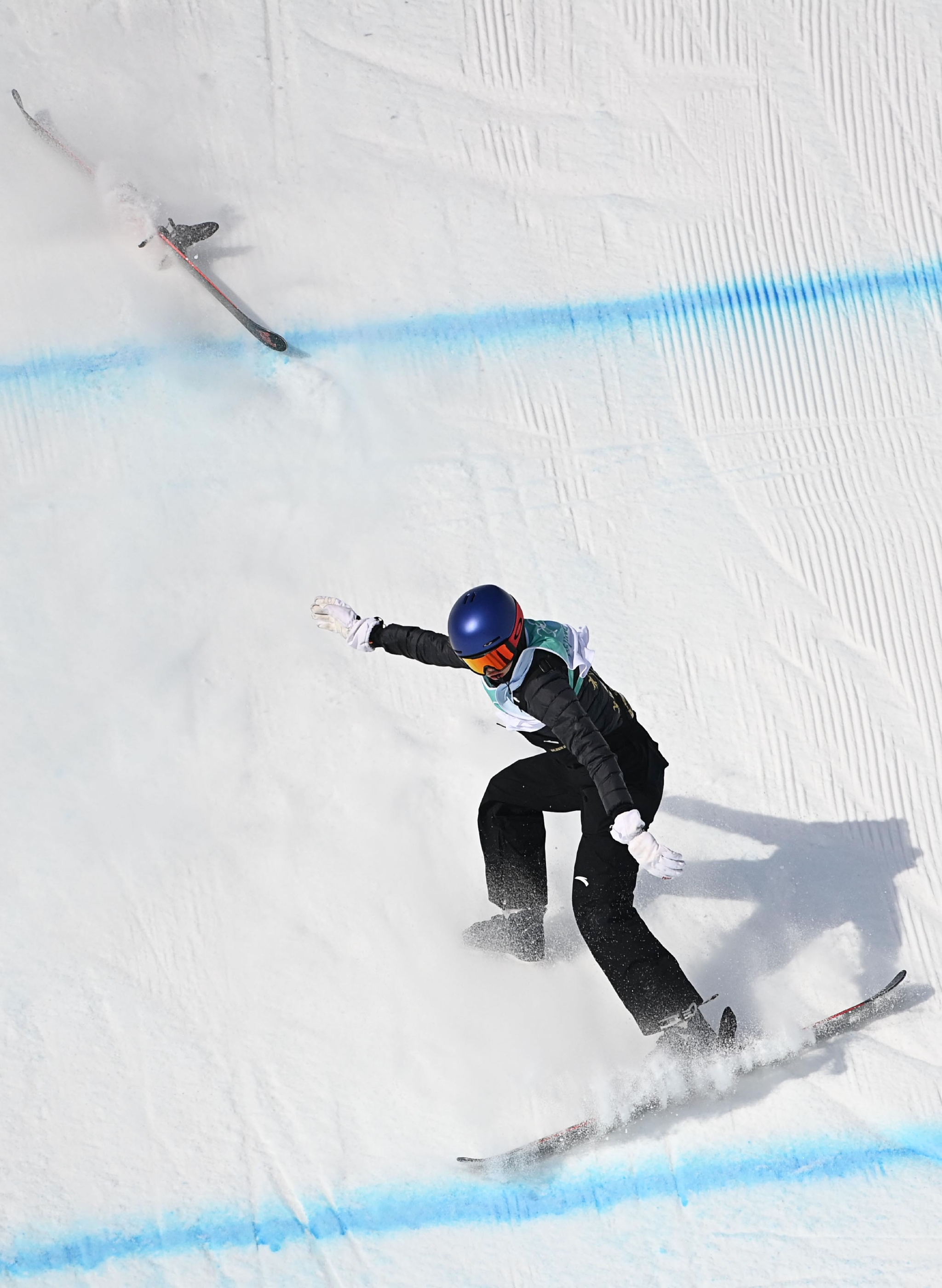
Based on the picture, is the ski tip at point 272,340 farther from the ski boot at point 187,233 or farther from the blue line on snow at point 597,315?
the ski boot at point 187,233

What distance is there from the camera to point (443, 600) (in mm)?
4562

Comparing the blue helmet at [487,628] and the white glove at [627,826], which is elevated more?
the blue helmet at [487,628]

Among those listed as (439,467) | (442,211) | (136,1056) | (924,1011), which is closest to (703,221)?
(442,211)

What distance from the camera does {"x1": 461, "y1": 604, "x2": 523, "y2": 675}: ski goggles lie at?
9.56ft

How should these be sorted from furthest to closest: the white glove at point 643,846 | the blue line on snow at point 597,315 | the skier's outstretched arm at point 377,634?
the blue line on snow at point 597,315 < the skier's outstretched arm at point 377,634 < the white glove at point 643,846

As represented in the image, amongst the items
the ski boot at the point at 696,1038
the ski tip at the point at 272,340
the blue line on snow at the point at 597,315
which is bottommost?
the ski boot at the point at 696,1038

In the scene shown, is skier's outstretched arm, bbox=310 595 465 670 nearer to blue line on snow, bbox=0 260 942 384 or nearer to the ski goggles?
the ski goggles

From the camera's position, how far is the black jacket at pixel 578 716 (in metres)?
2.91

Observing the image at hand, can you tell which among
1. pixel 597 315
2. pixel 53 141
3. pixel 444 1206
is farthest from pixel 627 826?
pixel 53 141

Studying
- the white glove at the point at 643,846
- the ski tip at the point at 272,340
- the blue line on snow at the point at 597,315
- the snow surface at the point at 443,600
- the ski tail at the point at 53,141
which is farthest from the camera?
the ski tail at the point at 53,141

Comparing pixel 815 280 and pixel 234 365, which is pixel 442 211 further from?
pixel 815 280

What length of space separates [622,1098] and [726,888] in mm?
884

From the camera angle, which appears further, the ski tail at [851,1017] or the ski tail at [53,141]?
the ski tail at [53,141]

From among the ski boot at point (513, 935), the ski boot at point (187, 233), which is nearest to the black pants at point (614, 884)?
the ski boot at point (513, 935)
